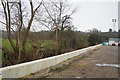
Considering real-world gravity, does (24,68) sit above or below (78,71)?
above

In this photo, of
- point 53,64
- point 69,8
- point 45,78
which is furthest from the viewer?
point 69,8

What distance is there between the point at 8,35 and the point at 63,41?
8911mm

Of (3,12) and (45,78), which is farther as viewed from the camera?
(3,12)

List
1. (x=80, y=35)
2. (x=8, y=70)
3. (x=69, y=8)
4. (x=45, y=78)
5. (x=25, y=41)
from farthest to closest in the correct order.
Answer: (x=80, y=35) → (x=69, y=8) → (x=25, y=41) → (x=45, y=78) → (x=8, y=70)

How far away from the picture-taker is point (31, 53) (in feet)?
22.5

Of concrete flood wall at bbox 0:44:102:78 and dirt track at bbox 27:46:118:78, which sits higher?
concrete flood wall at bbox 0:44:102:78

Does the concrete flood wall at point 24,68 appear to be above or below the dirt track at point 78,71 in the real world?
above

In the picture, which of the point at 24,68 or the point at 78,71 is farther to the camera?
the point at 78,71

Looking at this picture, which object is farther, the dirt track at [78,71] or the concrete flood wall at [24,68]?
the dirt track at [78,71]

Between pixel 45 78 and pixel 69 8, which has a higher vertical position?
pixel 69 8

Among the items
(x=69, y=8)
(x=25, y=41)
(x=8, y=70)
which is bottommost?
(x=8, y=70)

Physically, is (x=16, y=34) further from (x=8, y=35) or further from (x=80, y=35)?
(x=80, y=35)

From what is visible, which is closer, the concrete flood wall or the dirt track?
the concrete flood wall

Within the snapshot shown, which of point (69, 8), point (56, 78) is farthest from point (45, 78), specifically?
point (69, 8)
